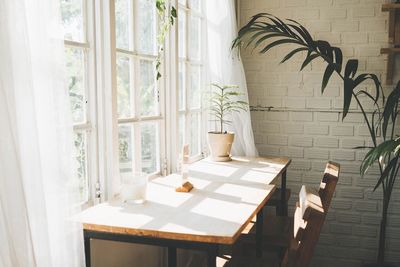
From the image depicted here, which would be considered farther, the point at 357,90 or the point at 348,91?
the point at 357,90

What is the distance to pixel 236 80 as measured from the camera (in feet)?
10.4

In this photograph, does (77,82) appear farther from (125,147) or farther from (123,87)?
(125,147)

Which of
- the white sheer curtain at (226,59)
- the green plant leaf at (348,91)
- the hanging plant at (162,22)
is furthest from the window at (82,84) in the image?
the green plant leaf at (348,91)

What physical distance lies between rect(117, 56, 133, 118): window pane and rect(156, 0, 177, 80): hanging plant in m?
0.28

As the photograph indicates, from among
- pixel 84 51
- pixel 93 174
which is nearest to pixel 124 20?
pixel 84 51

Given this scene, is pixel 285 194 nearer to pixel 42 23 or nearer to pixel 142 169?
pixel 142 169

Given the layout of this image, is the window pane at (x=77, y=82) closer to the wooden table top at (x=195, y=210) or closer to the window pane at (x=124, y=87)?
the window pane at (x=124, y=87)

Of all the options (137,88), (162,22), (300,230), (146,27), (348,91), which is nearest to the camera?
(300,230)

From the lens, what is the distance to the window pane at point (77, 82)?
1.71m

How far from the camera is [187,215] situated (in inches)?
64.7

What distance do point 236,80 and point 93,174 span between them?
163 centimetres

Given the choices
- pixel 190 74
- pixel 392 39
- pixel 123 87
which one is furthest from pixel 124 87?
pixel 392 39

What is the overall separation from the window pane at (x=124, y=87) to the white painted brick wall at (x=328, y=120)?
170 centimetres

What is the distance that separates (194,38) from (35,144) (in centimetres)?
215
